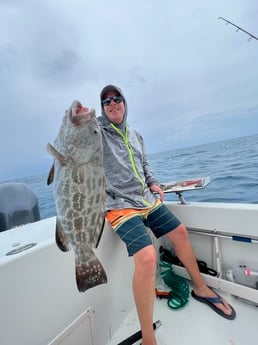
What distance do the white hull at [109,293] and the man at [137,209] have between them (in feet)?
0.49

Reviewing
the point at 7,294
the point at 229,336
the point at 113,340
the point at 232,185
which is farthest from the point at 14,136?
the point at 232,185

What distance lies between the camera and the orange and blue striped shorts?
1.16 metres

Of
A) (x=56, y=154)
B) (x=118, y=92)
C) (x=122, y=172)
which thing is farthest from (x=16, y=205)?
(x=56, y=154)

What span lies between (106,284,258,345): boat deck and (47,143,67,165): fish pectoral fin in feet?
3.96

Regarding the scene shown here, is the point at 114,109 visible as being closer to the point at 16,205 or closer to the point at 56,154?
the point at 56,154

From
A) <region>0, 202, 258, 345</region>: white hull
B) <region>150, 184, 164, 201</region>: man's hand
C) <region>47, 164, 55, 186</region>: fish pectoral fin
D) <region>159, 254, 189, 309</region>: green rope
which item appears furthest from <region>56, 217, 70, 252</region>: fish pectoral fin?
<region>159, 254, 189, 309</region>: green rope

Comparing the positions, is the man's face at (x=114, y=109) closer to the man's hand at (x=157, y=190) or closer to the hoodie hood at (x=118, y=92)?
the hoodie hood at (x=118, y=92)

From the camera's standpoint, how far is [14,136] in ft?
6.93

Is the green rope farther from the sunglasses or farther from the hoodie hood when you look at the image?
the sunglasses

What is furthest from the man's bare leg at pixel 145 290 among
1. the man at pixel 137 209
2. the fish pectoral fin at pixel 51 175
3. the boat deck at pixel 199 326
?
the fish pectoral fin at pixel 51 175

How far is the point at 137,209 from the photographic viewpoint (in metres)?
1.31

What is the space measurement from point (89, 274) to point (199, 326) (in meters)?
1.03

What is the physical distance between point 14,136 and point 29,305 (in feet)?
5.69

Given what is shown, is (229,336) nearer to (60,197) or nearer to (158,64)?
(60,197)
